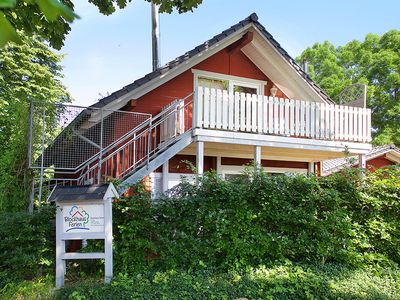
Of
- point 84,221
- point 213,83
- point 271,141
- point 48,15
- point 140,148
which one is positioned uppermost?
point 213,83

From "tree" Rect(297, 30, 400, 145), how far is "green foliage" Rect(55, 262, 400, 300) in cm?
2141

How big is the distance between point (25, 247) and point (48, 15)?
5744 millimetres

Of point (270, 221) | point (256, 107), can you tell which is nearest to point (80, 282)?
point (270, 221)

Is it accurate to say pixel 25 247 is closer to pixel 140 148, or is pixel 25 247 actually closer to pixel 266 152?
pixel 140 148

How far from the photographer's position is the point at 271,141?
31.4 feet

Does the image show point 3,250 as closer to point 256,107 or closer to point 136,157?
point 136,157

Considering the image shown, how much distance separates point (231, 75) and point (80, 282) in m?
7.96

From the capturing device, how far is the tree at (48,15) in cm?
110

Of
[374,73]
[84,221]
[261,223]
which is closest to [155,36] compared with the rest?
[261,223]

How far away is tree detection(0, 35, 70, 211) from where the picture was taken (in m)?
7.59

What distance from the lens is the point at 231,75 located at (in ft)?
37.7

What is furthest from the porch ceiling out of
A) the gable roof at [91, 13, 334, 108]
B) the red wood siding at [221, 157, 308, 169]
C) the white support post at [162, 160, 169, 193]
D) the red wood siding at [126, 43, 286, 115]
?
the gable roof at [91, 13, 334, 108]

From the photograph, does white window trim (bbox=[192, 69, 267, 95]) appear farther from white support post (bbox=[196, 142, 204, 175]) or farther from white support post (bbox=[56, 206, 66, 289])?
white support post (bbox=[56, 206, 66, 289])

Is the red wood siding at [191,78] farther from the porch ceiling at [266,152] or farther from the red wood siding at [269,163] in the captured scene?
the red wood siding at [269,163]
